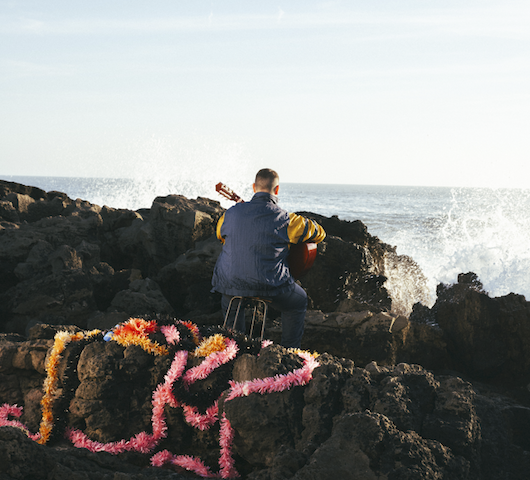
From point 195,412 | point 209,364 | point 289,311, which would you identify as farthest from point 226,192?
point 195,412

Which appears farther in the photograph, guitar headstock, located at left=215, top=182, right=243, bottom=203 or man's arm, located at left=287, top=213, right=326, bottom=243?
guitar headstock, located at left=215, top=182, right=243, bottom=203

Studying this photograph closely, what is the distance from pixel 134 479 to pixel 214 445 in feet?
1.89

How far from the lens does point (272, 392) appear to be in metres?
2.26

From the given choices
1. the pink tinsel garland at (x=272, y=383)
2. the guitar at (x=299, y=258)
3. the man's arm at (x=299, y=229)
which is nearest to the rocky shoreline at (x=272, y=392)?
the pink tinsel garland at (x=272, y=383)

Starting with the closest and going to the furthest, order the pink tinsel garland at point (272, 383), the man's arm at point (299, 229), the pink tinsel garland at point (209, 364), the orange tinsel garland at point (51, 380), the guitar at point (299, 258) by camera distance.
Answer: the pink tinsel garland at point (272, 383), the pink tinsel garland at point (209, 364), the orange tinsel garland at point (51, 380), the man's arm at point (299, 229), the guitar at point (299, 258)

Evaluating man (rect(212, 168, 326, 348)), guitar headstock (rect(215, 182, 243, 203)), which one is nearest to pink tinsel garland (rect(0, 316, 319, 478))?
man (rect(212, 168, 326, 348))

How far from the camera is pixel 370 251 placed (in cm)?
693

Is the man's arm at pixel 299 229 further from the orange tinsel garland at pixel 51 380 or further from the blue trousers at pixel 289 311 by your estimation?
the orange tinsel garland at pixel 51 380

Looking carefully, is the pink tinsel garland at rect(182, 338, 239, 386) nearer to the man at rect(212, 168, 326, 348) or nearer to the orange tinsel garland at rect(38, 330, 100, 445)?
the man at rect(212, 168, 326, 348)

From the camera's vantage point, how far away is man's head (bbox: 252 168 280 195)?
11.0 ft

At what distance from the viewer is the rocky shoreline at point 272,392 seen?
1956 millimetres

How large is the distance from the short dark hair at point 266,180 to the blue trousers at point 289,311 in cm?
74

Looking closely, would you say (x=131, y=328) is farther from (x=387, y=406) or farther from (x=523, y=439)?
(x=523, y=439)

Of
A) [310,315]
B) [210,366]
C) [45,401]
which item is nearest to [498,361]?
[310,315]
